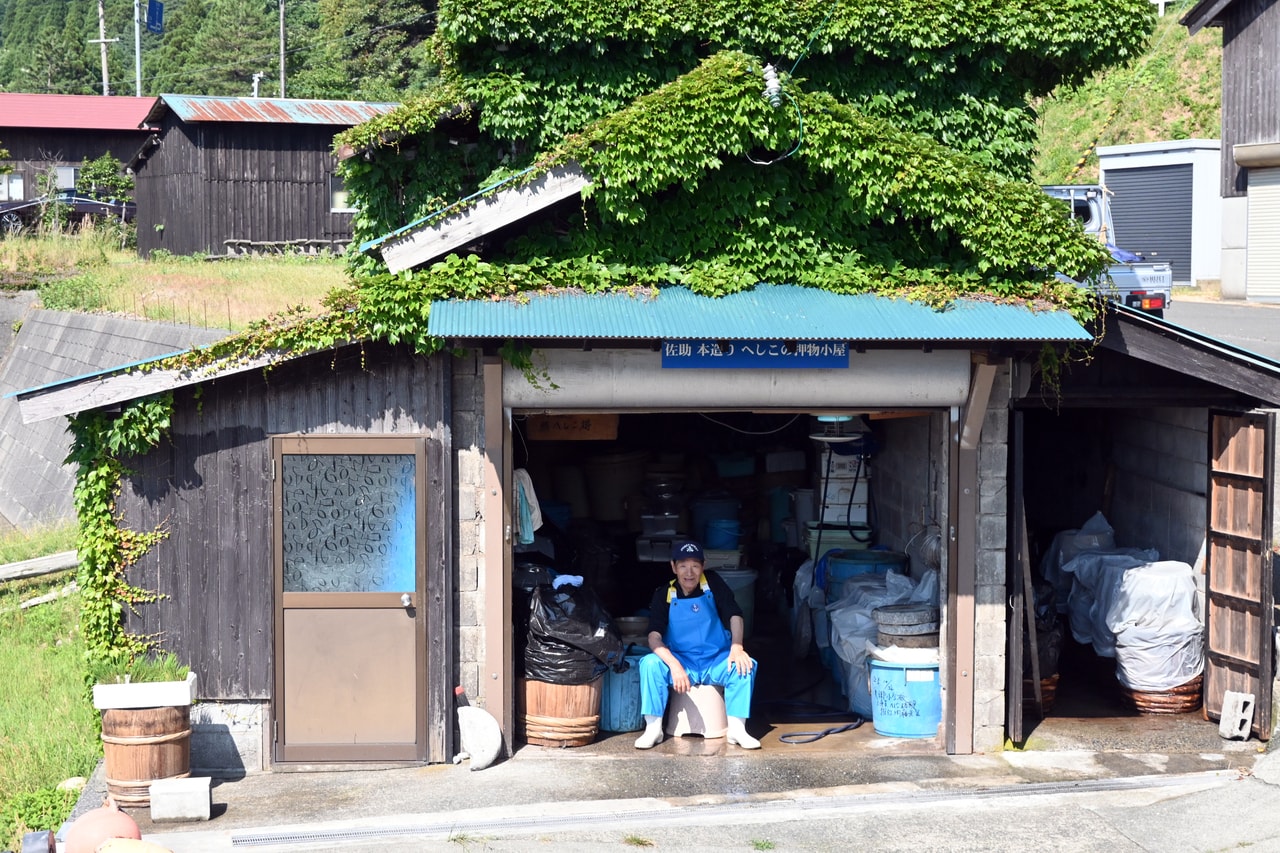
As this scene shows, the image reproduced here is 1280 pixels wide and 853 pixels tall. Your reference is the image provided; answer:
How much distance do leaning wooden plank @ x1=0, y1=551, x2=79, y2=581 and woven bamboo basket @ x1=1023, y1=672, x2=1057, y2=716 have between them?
10.1 metres

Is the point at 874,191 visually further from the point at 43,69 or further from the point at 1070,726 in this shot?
the point at 43,69

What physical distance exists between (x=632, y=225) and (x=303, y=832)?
4.42 m

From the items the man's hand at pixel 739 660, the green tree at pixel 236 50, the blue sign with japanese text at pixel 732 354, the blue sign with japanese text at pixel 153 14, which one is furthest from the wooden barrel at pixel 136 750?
the green tree at pixel 236 50

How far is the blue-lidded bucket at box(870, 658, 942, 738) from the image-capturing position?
9688 mm

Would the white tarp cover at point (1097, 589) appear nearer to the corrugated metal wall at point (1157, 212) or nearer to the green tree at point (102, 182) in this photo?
the corrugated metal wall at point (1157, 212)

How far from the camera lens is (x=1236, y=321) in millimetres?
22953

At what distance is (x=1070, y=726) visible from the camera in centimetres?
1009

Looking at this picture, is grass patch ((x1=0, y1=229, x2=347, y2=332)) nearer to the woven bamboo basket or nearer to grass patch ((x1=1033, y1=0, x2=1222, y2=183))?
the woven bamboo basket

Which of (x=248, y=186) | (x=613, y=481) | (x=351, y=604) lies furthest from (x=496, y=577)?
(x=248, y=186)

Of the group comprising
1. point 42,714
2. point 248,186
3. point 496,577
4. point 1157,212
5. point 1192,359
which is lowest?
point 42,714

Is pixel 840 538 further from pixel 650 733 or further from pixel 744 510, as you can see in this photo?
pixel 650 733

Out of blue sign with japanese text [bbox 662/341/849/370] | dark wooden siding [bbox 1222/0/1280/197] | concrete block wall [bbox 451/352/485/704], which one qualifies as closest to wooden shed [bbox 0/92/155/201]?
dark wooden siding [bbox 1222/0/1280/197]

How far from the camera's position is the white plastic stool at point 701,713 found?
9781 mm

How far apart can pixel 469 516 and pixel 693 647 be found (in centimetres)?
195
